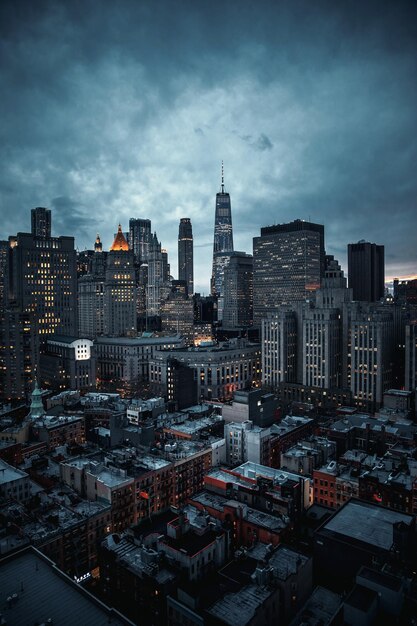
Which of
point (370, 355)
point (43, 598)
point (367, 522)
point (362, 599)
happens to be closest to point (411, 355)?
point (370, 355)

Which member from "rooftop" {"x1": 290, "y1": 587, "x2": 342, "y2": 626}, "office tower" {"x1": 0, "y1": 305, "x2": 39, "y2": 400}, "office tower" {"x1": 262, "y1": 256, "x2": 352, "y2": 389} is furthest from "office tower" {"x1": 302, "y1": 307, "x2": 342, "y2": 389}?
"rooftop" {"x1": 290, "y1": 587, "x2": 342, "y2": 626}

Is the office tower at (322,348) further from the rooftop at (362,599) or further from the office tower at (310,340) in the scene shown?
the rooftop at (362,599)

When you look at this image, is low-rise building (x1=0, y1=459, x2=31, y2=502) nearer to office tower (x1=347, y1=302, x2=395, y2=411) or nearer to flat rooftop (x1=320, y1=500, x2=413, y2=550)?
flat rooftop (x1=320, y1=500, x2=413, y2=550)

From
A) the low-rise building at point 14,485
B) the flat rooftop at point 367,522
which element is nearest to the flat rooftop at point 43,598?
the low-rise building at point 14,485

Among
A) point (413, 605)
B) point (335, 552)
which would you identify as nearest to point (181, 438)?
point (335, 552)

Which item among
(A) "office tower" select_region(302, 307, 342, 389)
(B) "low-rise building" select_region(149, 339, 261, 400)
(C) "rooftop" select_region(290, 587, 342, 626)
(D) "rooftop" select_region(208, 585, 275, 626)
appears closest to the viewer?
(D) "rooftop" select_region(208, 585, 275, 626)

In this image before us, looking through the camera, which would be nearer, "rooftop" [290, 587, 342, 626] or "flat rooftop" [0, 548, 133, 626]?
"flat rooftop" [0, 548, 133, 626]
